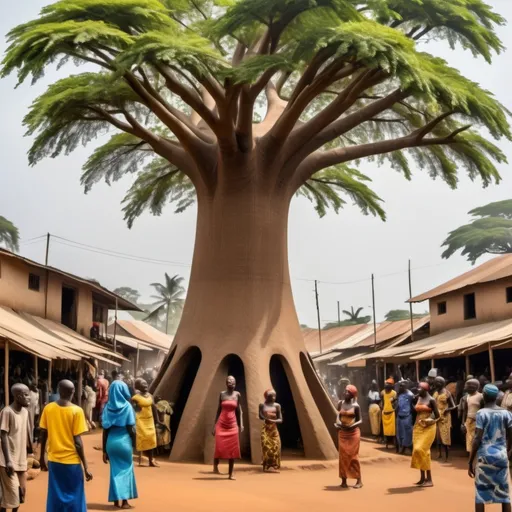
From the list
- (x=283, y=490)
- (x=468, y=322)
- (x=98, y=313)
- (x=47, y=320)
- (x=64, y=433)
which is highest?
(x=98, y=313)

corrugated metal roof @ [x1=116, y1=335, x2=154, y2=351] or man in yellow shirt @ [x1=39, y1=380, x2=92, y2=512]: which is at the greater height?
corrugated metal roof @ [x1=116, y1=335, x2=154, y2=351]

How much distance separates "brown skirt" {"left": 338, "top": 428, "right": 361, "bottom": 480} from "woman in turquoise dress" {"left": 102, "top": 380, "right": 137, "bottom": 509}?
335cm

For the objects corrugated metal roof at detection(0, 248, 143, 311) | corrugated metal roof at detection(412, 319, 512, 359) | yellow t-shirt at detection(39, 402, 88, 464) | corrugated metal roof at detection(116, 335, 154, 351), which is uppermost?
corrugated metal roof at detection(0, 248, 143, 311)

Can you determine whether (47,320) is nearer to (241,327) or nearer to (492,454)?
(241,327)

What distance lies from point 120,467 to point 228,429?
10.6 ft

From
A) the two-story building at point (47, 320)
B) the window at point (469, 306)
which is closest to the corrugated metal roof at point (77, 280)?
the two-story building at point (47, 320)

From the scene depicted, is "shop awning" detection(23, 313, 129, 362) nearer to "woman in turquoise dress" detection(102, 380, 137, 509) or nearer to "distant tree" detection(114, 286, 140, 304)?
"woman in turquoise dress" detection(102, 380, 137, 509)

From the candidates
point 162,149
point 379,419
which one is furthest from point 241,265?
point 379,419

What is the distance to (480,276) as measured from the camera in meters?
22.8

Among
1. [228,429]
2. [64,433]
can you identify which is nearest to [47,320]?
[228,429]

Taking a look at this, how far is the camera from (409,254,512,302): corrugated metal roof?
69.6ft

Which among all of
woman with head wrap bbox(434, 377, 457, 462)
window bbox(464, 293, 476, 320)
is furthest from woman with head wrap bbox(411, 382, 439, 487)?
window bbox(464, 293, 476, 320)

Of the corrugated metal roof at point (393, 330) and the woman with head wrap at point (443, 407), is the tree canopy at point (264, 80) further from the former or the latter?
the corrugated metal roof at point (393, 330)

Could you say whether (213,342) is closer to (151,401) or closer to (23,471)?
(151,401)
